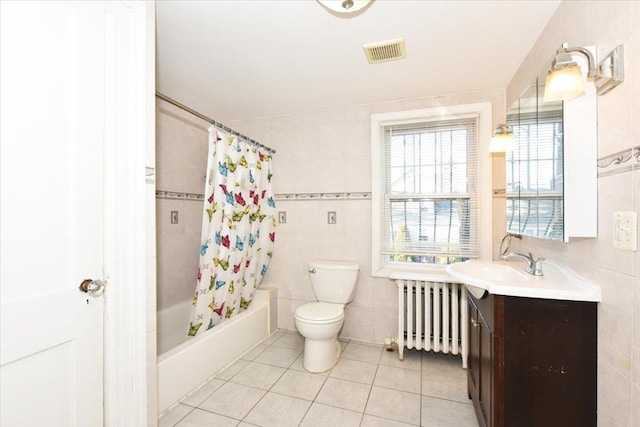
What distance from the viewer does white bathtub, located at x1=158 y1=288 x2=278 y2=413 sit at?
1781 millimetres

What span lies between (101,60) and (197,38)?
644 millimetres

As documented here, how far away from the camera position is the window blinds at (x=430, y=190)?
2479 millimetres

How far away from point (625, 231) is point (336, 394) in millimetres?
1746

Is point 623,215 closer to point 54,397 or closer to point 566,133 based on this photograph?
point 566,133

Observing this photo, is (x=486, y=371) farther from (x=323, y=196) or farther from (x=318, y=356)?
(x=323, y=196)

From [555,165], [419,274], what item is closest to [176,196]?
[419,274]

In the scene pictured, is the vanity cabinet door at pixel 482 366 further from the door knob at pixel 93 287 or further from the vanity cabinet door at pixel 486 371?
the door knob at pixel 93 287

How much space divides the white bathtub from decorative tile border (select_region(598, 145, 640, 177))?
231 centimetres

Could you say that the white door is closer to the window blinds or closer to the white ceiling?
the white ceiling

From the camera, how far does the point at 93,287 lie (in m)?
1.19

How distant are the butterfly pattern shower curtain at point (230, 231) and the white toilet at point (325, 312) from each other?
22.7 inches

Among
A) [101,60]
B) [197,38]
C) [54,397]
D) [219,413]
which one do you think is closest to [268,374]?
[219,413]

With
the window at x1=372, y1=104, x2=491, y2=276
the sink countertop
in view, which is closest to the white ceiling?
the window at x1=372, y1=104, x2=491, y2=276

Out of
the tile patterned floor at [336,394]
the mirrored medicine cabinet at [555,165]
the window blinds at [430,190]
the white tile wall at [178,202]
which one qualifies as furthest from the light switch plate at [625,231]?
the white tile wall at [178,202]
